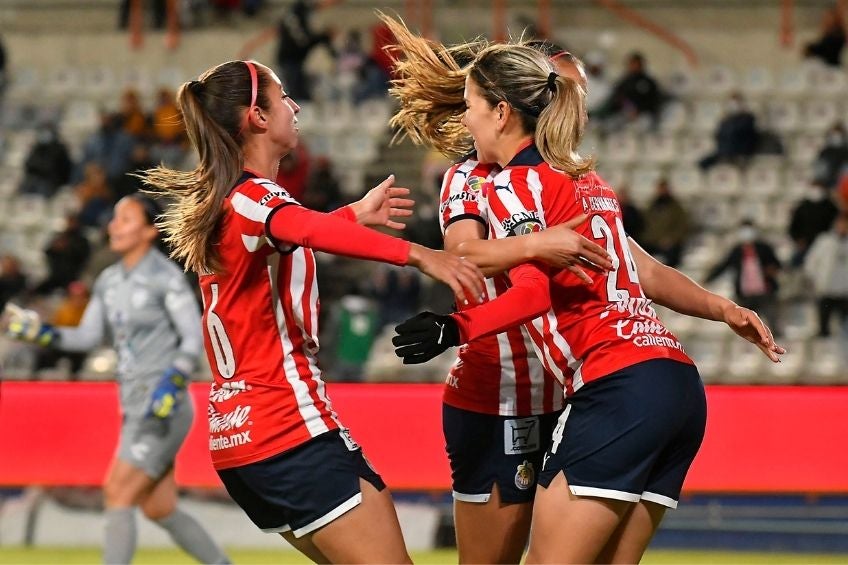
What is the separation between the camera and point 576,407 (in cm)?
387

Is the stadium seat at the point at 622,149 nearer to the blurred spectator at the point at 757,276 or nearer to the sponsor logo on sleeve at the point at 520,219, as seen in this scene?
the blurred spectator at the point at 757,276

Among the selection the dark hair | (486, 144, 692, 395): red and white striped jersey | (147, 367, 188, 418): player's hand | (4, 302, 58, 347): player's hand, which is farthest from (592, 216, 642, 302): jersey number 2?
(4, 302, 58, 347): player's hand

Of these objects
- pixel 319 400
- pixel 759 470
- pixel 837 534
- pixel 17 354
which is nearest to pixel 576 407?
pixel 319 400

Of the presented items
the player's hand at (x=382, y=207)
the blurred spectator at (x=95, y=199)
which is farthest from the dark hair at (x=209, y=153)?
the blurred spectator at (x=95, y=199)

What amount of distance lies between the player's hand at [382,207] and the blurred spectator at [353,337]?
681cm

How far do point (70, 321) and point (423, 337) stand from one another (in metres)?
8.86

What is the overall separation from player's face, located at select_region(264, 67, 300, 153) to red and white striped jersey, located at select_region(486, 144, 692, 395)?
645 mm

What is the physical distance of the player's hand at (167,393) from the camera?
19.9ft

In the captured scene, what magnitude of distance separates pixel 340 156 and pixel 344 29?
3766mm

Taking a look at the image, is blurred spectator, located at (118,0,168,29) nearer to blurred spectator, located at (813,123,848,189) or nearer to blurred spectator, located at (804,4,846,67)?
blurred spectator, located at (804,4,846,67)

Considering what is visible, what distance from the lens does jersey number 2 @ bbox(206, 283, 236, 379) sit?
3.84 metres

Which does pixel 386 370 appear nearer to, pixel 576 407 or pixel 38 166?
pixel 38 166

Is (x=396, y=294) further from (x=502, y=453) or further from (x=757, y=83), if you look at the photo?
(x=502, y=453)

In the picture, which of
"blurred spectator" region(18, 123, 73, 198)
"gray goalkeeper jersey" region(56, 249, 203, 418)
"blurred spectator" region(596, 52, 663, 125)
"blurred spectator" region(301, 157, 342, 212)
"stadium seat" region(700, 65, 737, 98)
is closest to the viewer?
"gray goalkeeper jersey" region(56, 249, 203, 418)
